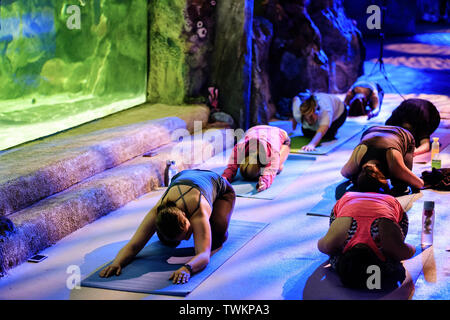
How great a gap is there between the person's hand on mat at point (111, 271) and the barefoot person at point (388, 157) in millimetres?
2105

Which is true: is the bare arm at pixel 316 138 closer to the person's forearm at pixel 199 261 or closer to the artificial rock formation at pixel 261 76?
the artificial rock formation at pixel 261 76

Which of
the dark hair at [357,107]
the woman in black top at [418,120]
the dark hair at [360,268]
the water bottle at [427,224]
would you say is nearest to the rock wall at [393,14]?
the dark hair at [357,107]

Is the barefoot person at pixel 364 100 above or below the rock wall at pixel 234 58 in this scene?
below

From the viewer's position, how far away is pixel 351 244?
11.1 feet

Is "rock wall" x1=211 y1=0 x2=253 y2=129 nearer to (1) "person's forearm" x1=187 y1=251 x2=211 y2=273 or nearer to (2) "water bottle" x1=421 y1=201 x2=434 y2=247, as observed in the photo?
(2) "water bottle" x1=421 y1=201 x2=434 y2=247

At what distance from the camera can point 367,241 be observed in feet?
11.0

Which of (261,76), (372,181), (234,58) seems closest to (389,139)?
(372,181)

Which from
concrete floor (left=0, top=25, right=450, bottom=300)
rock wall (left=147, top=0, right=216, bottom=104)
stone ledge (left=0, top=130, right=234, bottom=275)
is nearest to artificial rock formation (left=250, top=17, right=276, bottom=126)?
rock wall (left=147, top=0, right=216, bottom=104)

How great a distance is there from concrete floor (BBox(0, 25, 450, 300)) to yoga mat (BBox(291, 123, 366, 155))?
129 centimetres

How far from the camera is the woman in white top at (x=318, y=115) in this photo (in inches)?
269

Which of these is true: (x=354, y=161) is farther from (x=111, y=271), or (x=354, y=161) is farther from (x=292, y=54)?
(x=292, y=54)

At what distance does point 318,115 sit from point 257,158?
5.36 feet

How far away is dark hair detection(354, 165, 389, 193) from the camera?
14.7ft

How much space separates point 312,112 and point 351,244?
11.9 feet
